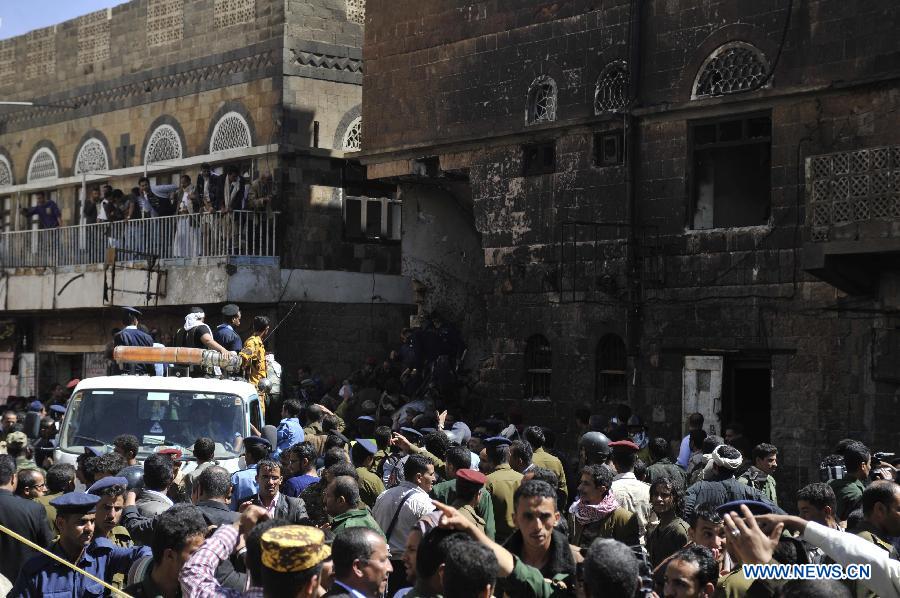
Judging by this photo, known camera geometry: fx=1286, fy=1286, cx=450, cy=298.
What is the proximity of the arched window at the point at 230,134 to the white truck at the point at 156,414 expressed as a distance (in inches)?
488

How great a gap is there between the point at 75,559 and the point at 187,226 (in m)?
17.0

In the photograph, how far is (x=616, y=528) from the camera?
26.7 ft

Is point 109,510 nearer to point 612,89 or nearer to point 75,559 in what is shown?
point 75,559

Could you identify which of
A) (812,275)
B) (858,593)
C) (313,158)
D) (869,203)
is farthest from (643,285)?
(858,593)

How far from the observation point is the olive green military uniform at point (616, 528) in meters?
8.12

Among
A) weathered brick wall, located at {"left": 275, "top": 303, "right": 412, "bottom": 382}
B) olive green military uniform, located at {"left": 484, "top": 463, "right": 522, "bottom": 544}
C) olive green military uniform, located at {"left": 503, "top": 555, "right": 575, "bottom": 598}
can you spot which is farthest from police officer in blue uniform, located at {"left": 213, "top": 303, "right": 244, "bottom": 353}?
weathered brick wall, located at {"left": 275, "top": 303, "right": 412, "bottom": 382}

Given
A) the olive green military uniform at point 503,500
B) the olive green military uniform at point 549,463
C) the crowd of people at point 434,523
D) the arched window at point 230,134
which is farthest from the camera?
the arched window at point 230,134

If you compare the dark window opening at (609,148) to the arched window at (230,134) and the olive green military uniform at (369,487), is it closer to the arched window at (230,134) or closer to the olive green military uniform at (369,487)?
the arched window at (230,134)

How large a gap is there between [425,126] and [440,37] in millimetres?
1429

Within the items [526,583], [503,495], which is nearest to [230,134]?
[503,495]

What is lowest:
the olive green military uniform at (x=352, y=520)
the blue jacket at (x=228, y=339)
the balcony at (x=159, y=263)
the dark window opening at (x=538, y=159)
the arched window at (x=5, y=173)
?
the olive green military uniform at (x=352, y=520)

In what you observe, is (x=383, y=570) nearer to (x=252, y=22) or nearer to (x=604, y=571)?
(x=604, y=571)

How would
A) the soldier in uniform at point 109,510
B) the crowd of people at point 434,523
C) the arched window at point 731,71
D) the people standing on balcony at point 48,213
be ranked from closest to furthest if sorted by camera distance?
the crowd of people at point 434,523, the soldier in uniform at point 109,510, the arched window at point 731,71, the people standing on balcony at point 48,213

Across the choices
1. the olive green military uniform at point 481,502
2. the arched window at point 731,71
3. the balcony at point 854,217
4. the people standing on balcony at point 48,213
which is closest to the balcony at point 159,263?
the people standing on balcony at point 48,213
